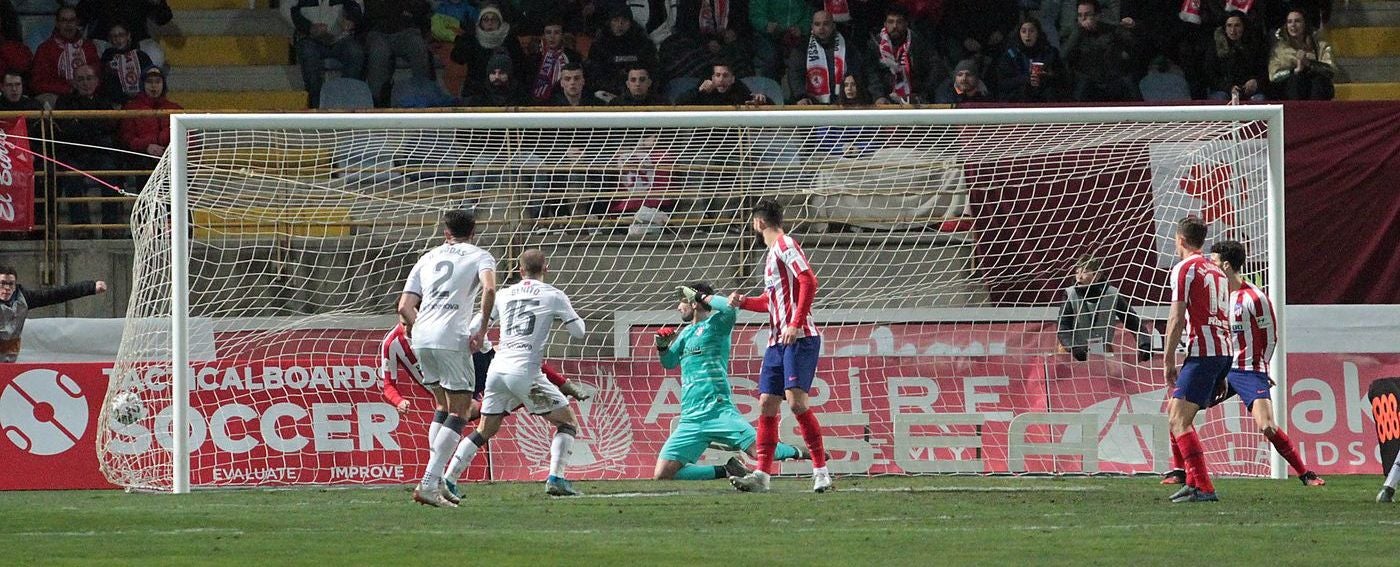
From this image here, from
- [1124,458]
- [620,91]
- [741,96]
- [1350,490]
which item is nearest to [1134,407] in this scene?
[1124,458]

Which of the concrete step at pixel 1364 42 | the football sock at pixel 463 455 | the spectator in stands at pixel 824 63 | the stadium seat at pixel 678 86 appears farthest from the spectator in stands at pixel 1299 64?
the football sock at pixel 463 455

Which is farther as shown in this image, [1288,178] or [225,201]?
[1288,178]

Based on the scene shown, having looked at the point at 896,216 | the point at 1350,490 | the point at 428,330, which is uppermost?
the point at 896,216

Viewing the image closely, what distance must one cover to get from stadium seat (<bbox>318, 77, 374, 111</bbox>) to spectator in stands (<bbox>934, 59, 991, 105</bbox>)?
18.0ft

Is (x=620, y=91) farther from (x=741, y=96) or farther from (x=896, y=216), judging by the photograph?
A: (x=896, y=216)

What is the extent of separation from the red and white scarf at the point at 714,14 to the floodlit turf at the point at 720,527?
729cm

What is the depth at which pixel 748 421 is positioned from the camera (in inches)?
533

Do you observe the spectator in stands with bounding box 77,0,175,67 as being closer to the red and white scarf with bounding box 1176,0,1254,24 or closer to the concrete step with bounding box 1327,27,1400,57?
the red and white scarf with bounding box 1176,0,1254,24

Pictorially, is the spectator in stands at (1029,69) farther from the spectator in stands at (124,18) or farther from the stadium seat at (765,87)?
the spectator in stands at (124,18)

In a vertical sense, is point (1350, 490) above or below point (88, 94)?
below

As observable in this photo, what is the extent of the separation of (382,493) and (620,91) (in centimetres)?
655

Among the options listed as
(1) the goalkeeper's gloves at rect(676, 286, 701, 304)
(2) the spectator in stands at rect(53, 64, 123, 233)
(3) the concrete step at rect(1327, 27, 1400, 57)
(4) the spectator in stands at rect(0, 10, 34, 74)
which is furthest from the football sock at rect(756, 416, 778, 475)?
(3) the concrete step at rect(1327, 27, 1400, 57)

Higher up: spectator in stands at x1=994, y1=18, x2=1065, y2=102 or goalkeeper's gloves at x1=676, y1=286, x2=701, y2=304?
spectator in stands at x1=994, y1=18, x2=1065, y2=102

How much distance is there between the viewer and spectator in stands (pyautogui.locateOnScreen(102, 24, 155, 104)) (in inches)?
662
